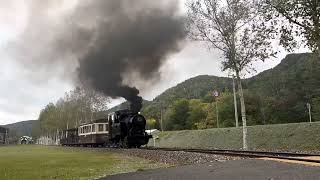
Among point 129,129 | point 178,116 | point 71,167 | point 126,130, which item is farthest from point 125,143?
point 178,116

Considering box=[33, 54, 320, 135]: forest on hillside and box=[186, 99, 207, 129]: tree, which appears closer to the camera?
box=[33, 54, 320, 135]: forest on hillside

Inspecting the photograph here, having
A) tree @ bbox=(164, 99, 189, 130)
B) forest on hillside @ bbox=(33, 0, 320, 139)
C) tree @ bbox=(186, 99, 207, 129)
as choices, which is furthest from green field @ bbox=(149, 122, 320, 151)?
tree @ bbox=(164, 99, 189, 130)

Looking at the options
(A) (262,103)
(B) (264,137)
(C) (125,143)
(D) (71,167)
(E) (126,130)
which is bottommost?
(D) (71,167)

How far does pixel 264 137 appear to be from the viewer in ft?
135

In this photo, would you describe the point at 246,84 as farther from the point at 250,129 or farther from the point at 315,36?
the point at 315,36

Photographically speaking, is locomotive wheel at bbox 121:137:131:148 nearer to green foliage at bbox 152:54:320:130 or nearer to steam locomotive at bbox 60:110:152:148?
steam locomotive at bbox 60:110:152:148

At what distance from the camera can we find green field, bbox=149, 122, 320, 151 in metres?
34.3

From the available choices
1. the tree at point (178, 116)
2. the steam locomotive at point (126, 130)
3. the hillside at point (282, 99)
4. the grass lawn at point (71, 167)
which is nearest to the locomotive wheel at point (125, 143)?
the steam locomotive at point (126, 130)

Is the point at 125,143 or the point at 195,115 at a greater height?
the point at 195,115

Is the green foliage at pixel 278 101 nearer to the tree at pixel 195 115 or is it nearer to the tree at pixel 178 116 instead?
the tree at pixel 195 115

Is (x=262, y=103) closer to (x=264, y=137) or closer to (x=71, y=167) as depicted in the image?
(x=264, y=137)

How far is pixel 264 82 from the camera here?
122 meters

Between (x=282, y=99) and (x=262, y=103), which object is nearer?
(x=282, y=99)

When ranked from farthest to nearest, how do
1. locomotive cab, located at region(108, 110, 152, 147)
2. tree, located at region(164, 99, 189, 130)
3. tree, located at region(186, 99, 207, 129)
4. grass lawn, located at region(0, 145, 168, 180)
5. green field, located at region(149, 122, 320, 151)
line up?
tree, located at region(164, 99, 189, 130), tree, located at region(186, 99, 207, 129), locomotive cab, located at region(108, 110, 152, 147), green field, located at region(149, 122, 320, 151), grass lawn, located at region(0, 145, 168, 180)
